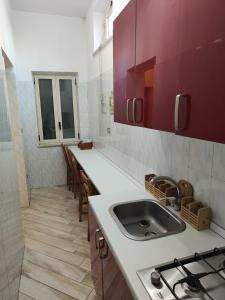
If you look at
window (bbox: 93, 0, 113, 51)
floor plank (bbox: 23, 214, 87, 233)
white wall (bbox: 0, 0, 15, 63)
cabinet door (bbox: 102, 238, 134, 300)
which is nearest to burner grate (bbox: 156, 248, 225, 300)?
cabinet door (bbox: 102, 238, 134, 300)

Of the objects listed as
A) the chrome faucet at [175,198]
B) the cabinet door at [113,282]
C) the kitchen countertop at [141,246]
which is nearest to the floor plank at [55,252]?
the cabinet door at [113,282]

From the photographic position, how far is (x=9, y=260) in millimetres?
1650

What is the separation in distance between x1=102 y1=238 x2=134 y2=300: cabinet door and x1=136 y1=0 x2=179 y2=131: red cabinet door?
757mm

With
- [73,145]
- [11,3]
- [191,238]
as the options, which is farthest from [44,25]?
[191,238]

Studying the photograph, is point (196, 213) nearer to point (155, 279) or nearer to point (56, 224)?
point (155, 279)

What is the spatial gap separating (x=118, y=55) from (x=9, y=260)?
1.75 metres

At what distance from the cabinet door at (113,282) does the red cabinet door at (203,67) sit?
77 centimetres

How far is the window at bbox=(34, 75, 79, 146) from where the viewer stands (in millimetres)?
4070

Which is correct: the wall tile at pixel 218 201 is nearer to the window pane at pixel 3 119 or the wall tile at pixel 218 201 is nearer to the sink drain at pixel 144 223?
the sink drain at pixel 144 223

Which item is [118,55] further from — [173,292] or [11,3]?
[11,3]

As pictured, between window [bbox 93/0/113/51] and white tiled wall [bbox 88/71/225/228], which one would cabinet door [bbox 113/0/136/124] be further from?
window [bbox 93/0/113/51]

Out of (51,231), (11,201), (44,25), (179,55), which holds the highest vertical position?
(44,25)

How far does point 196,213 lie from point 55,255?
171 cm

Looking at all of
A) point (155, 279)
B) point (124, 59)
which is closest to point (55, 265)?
point (155, 279)
